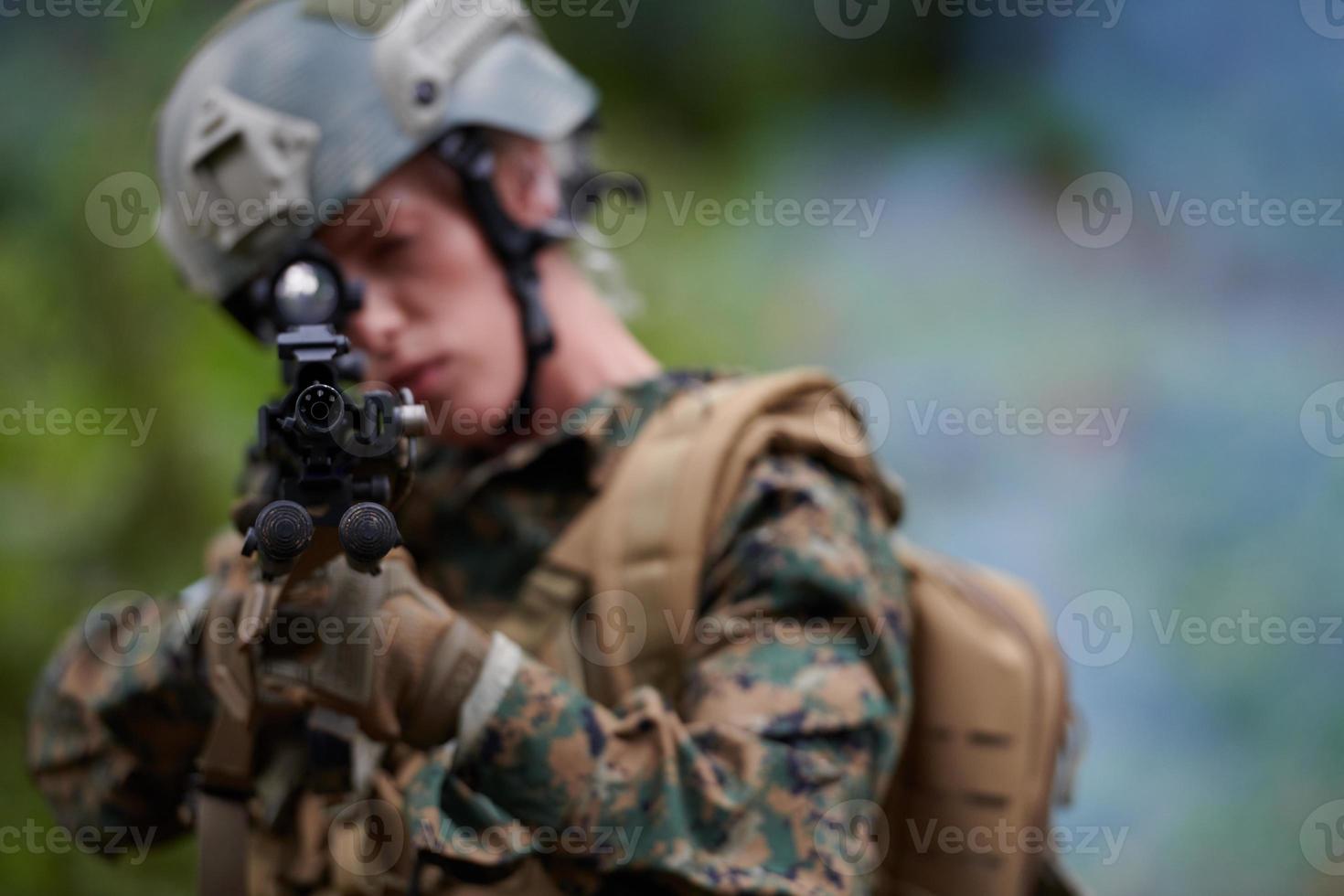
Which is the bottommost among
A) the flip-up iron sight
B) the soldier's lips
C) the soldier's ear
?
the flip-up iron sight

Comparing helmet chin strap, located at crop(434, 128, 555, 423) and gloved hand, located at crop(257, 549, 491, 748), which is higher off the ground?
helmet chin strap, located at crop(434, 128, 555, 423)

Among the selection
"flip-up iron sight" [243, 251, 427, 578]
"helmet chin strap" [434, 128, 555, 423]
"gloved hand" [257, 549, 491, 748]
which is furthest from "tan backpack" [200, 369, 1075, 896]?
"flip-up iron sight" [243, 251, 427, 578]

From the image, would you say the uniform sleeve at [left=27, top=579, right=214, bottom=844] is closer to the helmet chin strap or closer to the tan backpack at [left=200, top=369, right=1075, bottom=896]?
the tan backpack at [left=200, top=369, right=1075, bottom=896]

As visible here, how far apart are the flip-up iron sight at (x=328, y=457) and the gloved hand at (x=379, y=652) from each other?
0.07 m

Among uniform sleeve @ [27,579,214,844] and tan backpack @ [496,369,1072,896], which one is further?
uniform sleeve @ [27,579,214,844]

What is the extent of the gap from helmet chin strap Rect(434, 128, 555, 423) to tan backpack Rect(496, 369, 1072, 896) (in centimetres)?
23

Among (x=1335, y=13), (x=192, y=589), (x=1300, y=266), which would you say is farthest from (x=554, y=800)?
(x=1335, y=13)

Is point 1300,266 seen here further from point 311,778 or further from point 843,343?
point 311,778

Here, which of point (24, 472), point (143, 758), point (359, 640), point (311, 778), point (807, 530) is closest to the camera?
point (359, 640)

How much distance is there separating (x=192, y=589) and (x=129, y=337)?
64.8 inches

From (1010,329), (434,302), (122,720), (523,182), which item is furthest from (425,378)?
(1010,329)

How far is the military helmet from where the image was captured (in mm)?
1891

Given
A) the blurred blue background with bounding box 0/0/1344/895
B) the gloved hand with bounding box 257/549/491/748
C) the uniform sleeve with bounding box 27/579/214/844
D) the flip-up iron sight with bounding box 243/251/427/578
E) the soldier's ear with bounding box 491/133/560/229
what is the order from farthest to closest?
the blurred blue background with bounding box 0/0/1344/895, the soldier's ear with bounding box 491/133/560/229, the uniform sleeve with bounding box 27/579/214/844, the gloved hand with bounding box 257/549/491/748, the flip-up iron sight with bounding box 243/251/427/578

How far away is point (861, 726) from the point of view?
1580 millimetres
